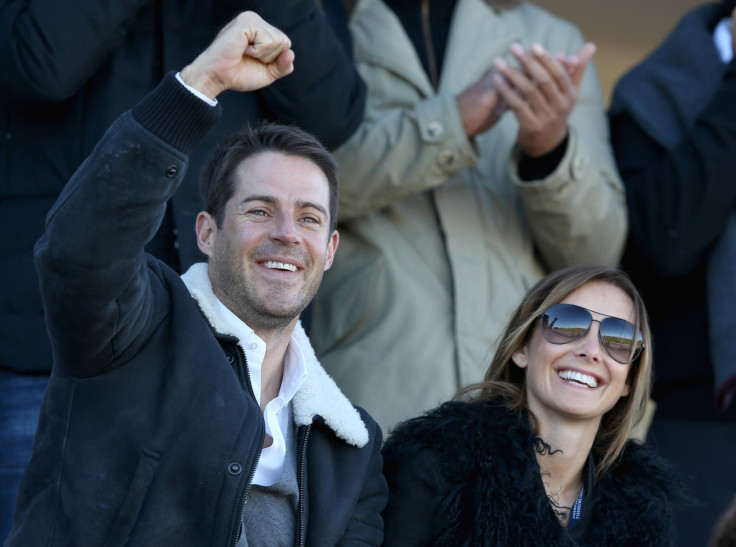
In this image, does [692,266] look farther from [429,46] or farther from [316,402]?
[316,402]

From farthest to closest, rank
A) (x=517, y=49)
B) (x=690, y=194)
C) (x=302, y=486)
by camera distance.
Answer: (x=690, y=194) → (x=517, y=49) → (x=302, y=486)

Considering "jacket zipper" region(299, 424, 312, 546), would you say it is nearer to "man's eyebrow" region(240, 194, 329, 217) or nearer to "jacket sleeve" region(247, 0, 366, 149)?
"man's eyebrow" region(240, 194, 329, 217)

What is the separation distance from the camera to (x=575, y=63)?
3.65 m

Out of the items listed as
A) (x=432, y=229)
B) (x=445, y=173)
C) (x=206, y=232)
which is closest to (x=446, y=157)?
(x=445, y=173)

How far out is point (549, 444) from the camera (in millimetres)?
3082

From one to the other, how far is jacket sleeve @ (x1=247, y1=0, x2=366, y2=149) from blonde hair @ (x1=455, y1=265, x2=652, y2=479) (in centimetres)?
72

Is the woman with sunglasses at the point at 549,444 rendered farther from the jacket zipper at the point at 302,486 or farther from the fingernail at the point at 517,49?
the fingernail at the point at 517,49

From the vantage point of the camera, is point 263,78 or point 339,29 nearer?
point 263,78

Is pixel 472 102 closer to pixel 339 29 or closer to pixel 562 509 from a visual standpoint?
pixel 339 29

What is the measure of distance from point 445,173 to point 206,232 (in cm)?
94

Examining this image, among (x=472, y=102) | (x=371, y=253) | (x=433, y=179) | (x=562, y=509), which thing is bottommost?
(x=562, y=509)

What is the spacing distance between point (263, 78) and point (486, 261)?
144 cm

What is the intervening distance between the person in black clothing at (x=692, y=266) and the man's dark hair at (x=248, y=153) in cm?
133

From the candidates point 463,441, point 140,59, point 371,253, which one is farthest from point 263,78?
point 371,253
